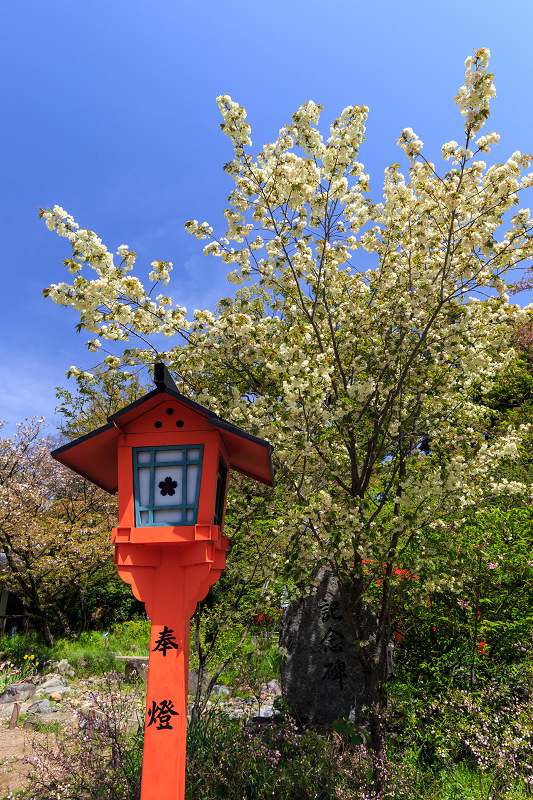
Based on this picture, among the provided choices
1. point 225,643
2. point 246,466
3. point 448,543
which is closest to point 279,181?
point 246,466

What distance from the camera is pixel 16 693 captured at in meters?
10.7

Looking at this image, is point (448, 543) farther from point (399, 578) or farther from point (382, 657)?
point (382, 657)

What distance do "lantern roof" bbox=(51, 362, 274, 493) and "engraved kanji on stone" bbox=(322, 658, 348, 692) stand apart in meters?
4.12

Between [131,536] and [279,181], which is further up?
[279,181]

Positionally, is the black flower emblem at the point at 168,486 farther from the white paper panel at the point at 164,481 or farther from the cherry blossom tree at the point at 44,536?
the cherry blossom tree at the point at 44,536

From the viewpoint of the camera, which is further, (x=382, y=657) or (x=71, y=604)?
(x=71, y=604)

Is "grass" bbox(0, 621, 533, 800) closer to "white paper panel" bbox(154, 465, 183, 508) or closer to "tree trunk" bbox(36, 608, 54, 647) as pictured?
"white paper panel" bbox(154, 465, 183, 508)

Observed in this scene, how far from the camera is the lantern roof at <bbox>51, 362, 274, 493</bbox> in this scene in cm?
378

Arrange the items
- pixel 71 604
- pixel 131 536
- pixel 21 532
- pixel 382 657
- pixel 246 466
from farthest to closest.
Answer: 1. pixel 71 604
2. pixel 21 532
3. pixel 382 657
4. pixel 246 466
5. pixel 131 536

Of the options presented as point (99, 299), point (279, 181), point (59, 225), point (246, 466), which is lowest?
point (246, 466)

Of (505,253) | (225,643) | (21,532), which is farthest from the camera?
(21,532)

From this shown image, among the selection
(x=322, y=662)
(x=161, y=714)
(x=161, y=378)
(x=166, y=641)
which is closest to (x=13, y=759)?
(x=322, y=662)

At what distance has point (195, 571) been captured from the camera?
3.73m

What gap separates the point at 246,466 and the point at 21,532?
11.6 metres
